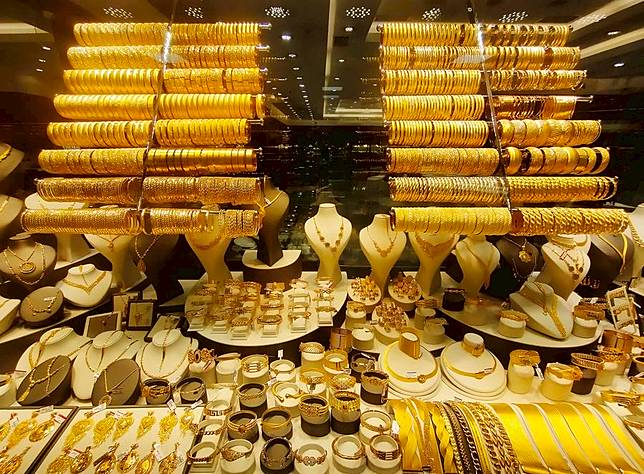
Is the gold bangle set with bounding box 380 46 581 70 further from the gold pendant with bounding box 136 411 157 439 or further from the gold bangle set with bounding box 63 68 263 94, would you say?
the gold pendant with bounding box 136 411 157 439

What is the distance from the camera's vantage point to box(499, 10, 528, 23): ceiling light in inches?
72.2

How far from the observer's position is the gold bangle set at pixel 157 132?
1614 mm

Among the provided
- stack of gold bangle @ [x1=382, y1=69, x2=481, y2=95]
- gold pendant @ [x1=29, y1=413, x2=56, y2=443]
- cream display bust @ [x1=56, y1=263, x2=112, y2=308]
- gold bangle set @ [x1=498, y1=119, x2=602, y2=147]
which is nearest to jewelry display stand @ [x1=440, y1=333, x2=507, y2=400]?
gold bangle set @ [x1=498, y1=119, x2=602, y2=147]

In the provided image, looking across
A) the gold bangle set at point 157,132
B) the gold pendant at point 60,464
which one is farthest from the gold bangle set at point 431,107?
the gold pendant at point 60,464

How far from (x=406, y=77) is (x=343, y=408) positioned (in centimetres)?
141

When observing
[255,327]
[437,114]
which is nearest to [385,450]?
[255,327]

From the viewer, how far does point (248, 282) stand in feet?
7.26

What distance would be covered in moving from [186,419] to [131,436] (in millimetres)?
190

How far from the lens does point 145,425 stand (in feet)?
4.47

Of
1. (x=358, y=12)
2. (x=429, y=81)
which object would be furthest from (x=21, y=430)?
(x=358, y=12)

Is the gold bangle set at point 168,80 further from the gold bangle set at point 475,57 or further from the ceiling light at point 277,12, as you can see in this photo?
the gold bangle set at point 475,57

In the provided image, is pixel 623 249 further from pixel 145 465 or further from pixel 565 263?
pixel 145 465

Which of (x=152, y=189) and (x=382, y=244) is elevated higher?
(x=152, y=189)

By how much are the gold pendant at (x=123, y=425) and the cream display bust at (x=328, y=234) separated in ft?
4.09
